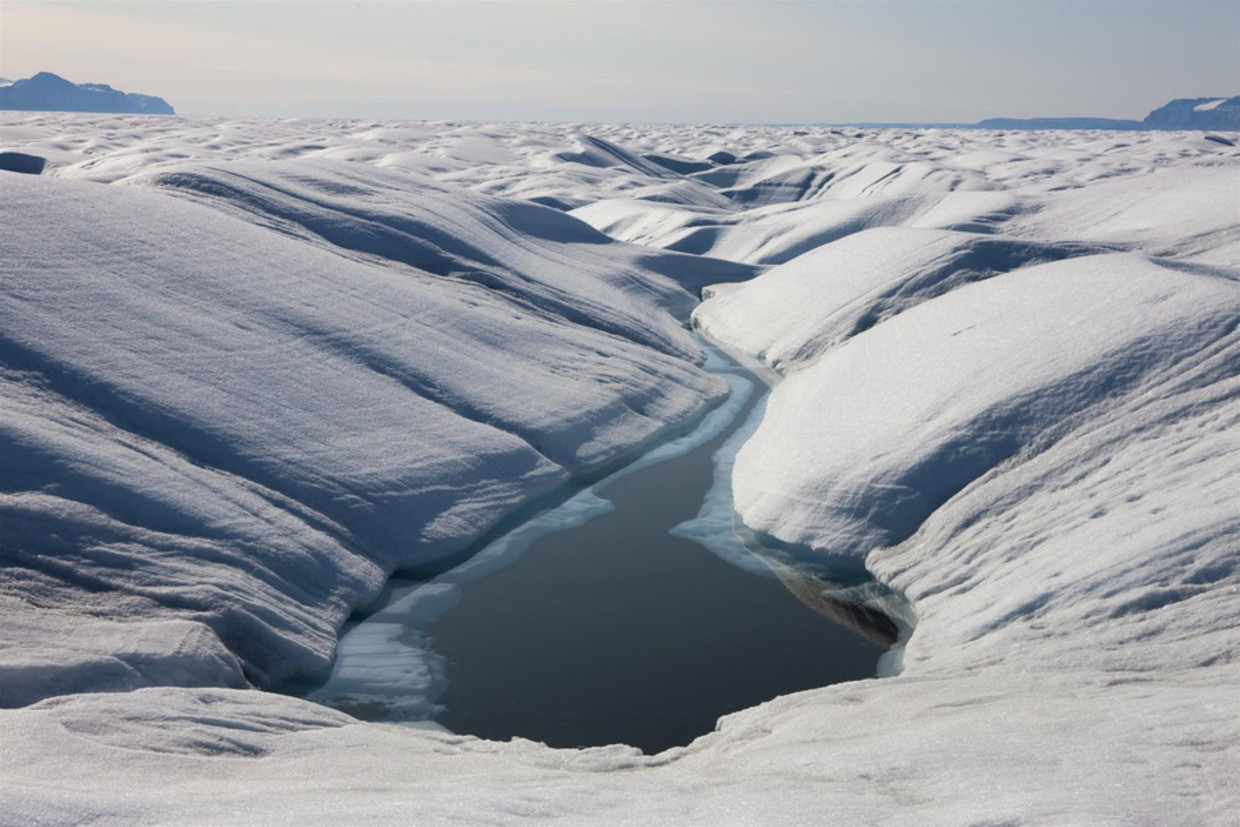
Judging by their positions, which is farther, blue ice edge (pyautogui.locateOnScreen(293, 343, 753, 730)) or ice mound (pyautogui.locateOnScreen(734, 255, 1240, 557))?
ice mound (pyautogui.locateOnScreen(734, 255, 1240, 557))

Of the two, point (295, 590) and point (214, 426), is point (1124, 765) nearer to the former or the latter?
point (295, 590)

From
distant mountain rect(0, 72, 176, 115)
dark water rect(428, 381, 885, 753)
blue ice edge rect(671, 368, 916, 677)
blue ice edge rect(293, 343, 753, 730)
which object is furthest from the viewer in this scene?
distant mountain rect(0, 72, 176, 115)

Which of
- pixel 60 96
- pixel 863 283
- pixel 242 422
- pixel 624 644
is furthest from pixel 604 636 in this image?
pixel 60 96

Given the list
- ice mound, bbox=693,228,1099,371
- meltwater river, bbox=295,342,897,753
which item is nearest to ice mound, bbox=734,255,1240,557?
meltwater river, bbox=295,342,897,753

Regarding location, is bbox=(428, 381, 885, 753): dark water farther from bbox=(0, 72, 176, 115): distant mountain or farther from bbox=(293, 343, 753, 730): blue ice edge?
bbox=(0, 72, 176, 115): distant mountain

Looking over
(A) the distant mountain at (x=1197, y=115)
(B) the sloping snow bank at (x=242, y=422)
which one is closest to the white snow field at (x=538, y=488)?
(B) the sloping snow bank at (x=242, y=422)

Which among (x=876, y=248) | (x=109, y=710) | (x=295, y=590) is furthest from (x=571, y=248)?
(x=109, y=710)
